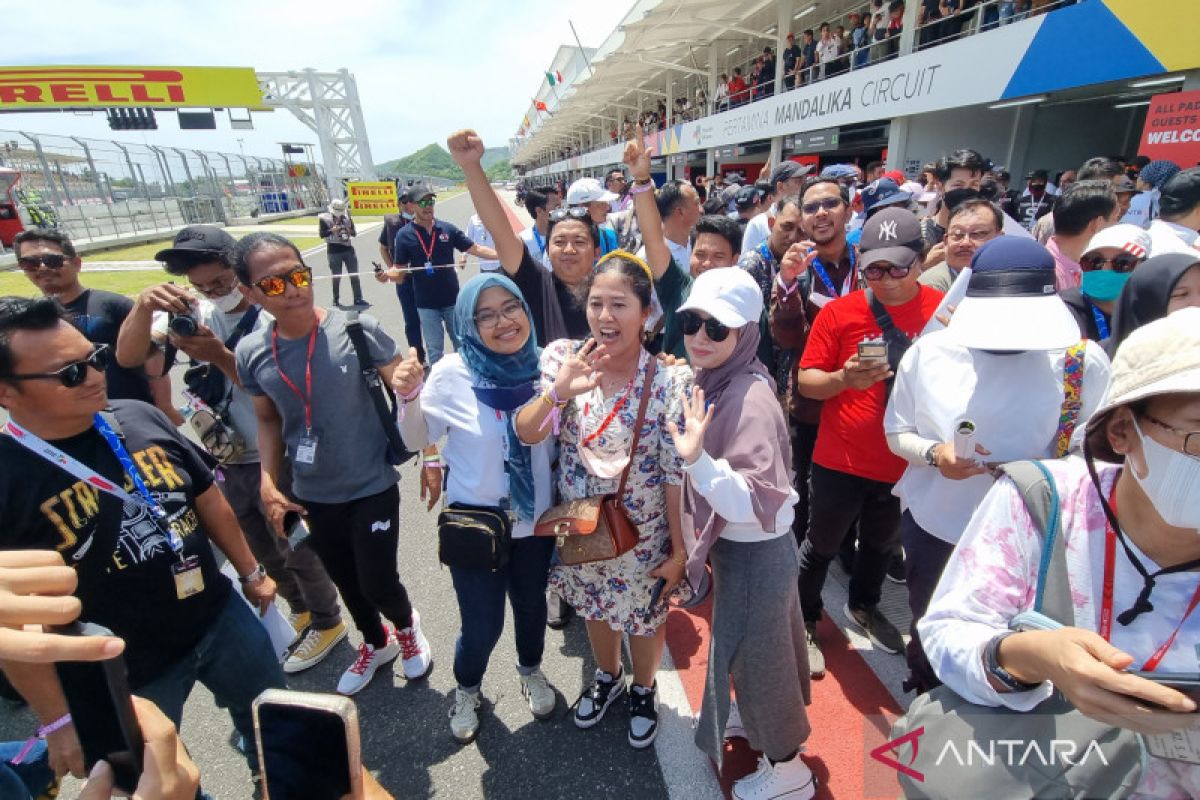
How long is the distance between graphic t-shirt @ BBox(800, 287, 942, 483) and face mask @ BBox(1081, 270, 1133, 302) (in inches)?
26.0

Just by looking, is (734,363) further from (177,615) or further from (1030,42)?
(1030,42)

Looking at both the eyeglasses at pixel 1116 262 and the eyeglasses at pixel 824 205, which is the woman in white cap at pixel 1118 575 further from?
the eyeglasses at pixel 824 205

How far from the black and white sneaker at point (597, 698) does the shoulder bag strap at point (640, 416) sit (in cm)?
102

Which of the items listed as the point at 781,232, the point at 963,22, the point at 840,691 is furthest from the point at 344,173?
the point at 840,691

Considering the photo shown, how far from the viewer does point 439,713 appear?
2514mm

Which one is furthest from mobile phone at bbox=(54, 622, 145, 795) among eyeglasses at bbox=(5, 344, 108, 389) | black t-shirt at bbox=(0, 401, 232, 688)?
eyeglasses at bbox=(5, 344, 108, 389)

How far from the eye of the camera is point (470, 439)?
84.4 inches

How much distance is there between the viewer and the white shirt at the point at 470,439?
84.0 inches

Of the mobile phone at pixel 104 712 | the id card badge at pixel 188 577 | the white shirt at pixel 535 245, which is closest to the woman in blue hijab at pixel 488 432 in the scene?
the id card badge at pixel 188 577

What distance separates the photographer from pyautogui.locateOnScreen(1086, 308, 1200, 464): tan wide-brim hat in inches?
36.8

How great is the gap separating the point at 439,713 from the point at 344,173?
111 feet

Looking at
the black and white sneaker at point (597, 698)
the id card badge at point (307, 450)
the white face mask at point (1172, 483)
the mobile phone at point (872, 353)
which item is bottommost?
the black and white sneaker at point (597, 698)

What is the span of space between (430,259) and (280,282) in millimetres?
3984

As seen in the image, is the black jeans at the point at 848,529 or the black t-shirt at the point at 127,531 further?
the black jeans at the point at 848,529
